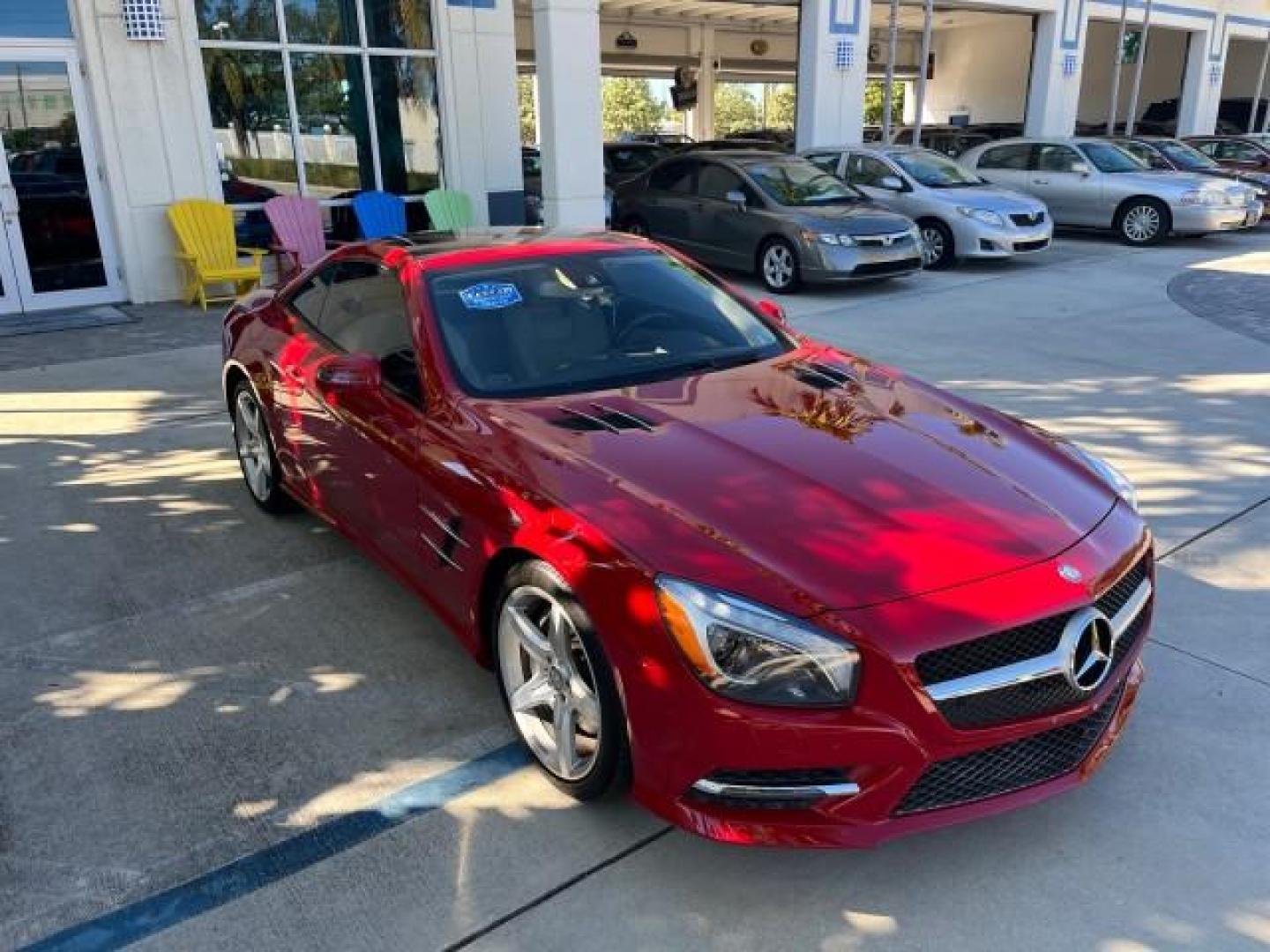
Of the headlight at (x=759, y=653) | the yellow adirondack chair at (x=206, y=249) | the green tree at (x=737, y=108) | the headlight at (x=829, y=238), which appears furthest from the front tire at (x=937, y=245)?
the green tree at (x=737, y=108)

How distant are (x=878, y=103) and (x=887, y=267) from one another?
49.1m

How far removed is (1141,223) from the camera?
47.3 feet

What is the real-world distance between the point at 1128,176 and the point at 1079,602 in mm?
14252

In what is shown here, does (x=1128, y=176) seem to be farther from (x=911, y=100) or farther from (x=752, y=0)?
(x=911, y=100)

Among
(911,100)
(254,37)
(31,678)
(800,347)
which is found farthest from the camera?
(911,100)

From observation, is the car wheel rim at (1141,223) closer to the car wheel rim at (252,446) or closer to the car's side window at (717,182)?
the car's side window at (717,182)

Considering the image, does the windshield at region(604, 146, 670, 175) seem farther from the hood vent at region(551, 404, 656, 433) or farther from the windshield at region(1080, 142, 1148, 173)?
the hood vent at region(551, 404, 656, 433)

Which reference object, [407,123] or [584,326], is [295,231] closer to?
[407,123]

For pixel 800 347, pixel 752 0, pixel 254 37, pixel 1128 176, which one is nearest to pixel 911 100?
pixel 752 0

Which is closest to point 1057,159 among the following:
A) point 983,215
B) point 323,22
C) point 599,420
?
point 983,215

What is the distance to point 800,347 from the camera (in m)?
4.09

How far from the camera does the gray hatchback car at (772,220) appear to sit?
10.9 meters

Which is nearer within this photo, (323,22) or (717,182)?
(323,22)

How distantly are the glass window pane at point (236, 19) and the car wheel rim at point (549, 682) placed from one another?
396 inches
